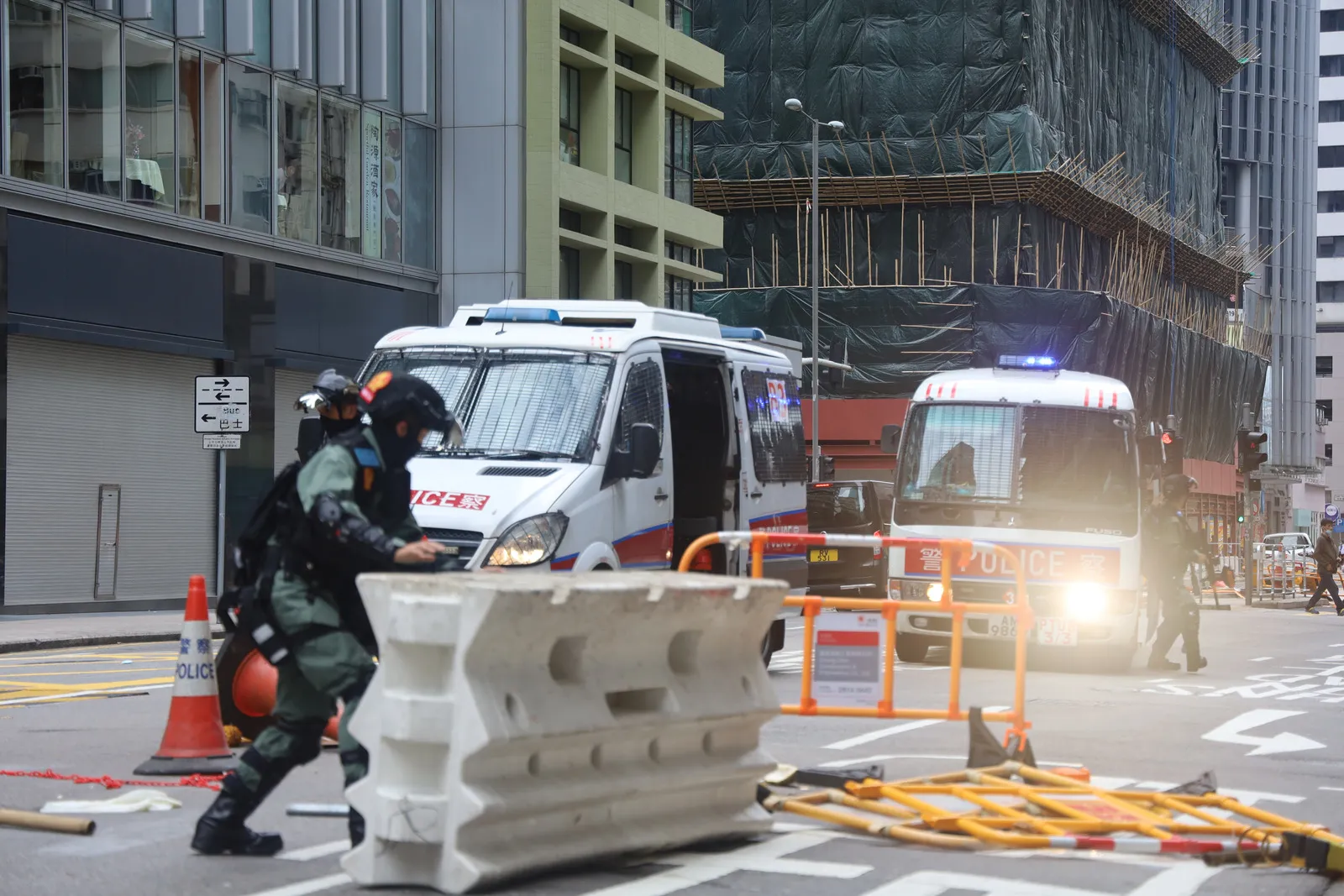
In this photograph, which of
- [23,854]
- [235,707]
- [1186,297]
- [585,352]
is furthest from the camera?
[1186,297]

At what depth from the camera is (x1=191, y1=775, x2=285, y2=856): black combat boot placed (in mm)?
7457

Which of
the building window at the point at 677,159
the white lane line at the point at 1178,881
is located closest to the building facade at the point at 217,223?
the building window at the point at 677,159

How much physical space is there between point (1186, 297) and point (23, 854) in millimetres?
68807

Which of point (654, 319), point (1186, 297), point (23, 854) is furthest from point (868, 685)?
point (1186, 297)

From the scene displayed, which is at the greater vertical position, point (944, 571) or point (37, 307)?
point (37, 307)

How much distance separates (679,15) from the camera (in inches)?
1843

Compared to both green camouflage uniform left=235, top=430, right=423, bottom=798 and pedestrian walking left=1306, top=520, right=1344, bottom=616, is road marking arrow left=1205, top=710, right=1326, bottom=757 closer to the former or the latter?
green camouflage uniform left=235, top=430, right=423, bottom=798

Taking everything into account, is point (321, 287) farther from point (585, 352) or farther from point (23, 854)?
point (23, 854)

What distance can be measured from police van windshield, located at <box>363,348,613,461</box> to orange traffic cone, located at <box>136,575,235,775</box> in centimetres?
394

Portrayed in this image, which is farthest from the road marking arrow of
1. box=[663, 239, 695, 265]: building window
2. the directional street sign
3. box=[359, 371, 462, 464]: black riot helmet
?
box=[663, 239, 695, 265]: building window

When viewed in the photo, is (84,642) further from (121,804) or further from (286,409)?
(121,804)

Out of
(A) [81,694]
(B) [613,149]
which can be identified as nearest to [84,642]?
(A) [81,694]

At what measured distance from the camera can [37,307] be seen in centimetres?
2614

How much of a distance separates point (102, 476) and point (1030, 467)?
48.6ft
